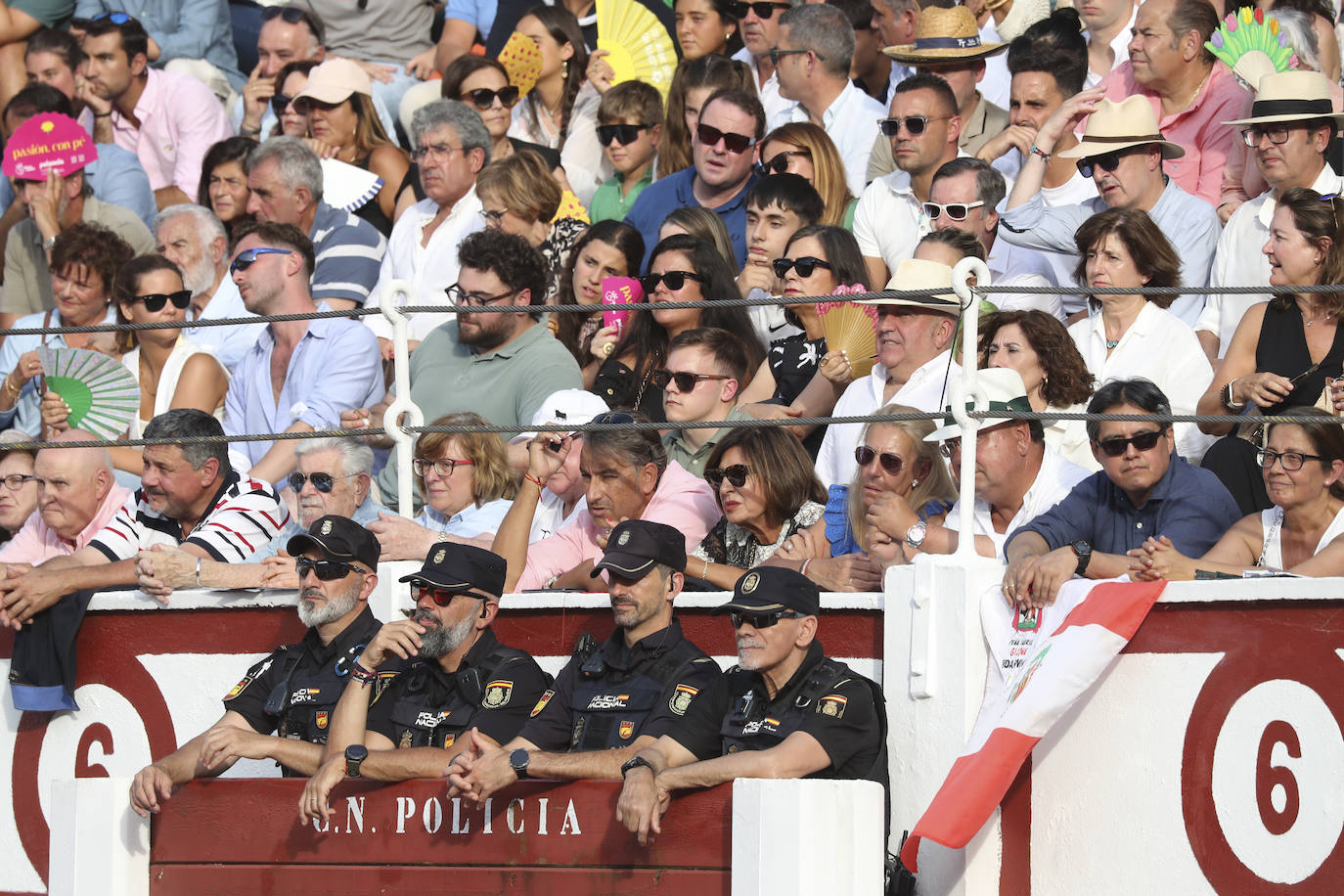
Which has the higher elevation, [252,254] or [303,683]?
[252,254]

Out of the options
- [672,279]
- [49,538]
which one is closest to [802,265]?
[672,279]

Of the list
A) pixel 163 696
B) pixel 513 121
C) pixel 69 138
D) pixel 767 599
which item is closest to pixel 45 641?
pixel 163 696

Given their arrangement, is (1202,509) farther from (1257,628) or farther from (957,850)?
(957,850)

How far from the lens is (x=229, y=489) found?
7.37m

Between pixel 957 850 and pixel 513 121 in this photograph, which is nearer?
pixel 957 850

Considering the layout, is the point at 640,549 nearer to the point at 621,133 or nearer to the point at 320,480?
the point at 320,480

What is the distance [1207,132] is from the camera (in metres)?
8.51

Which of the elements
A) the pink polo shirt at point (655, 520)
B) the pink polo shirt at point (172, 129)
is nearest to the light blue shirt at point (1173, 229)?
the pink polo shirt at point (655, 520)

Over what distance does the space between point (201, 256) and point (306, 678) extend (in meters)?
4.52

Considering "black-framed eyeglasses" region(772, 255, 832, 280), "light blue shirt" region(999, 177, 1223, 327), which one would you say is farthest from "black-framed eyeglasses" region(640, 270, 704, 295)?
"light blue shirt" region(999, 177, 1223, 327)

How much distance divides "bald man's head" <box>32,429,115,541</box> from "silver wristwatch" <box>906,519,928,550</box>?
136 inches

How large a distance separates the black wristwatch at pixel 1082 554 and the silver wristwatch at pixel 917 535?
0.54 metres

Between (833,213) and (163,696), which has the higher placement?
(833,213)

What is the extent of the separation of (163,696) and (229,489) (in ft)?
2.96
